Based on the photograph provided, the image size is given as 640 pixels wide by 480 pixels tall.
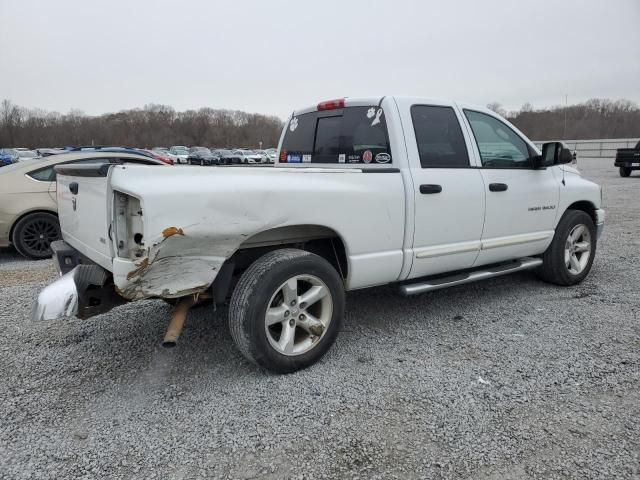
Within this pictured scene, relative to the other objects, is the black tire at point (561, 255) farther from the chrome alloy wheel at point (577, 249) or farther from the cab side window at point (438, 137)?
the cab side window at point (438, 137)

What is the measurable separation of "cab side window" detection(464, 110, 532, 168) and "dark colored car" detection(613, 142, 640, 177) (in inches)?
758

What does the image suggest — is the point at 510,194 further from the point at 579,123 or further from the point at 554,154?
the point at 579,123

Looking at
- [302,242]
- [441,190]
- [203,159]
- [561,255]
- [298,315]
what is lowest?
[298,315]

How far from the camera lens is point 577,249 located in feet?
17.0

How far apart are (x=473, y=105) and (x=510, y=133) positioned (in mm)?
511

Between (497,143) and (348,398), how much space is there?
9.23 ft

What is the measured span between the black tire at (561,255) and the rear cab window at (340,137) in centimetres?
236

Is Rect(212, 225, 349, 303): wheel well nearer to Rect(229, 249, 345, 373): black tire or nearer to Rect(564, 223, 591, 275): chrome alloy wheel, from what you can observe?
Rect(229, 249, 345, 373): black tire

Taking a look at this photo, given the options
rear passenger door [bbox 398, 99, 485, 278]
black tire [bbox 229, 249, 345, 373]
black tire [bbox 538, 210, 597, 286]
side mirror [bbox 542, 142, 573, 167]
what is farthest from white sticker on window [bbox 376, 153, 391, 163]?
black tire [bbox 538, 210, 597, 286]

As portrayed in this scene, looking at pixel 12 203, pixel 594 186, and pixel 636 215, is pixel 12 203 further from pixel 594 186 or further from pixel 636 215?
pixel 636 215

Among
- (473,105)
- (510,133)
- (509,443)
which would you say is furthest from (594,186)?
(509,443)

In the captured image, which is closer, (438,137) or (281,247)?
(281,247)

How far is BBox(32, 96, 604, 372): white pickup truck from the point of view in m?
2.75

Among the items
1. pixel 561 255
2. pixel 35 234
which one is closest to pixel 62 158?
pixel 35 234
